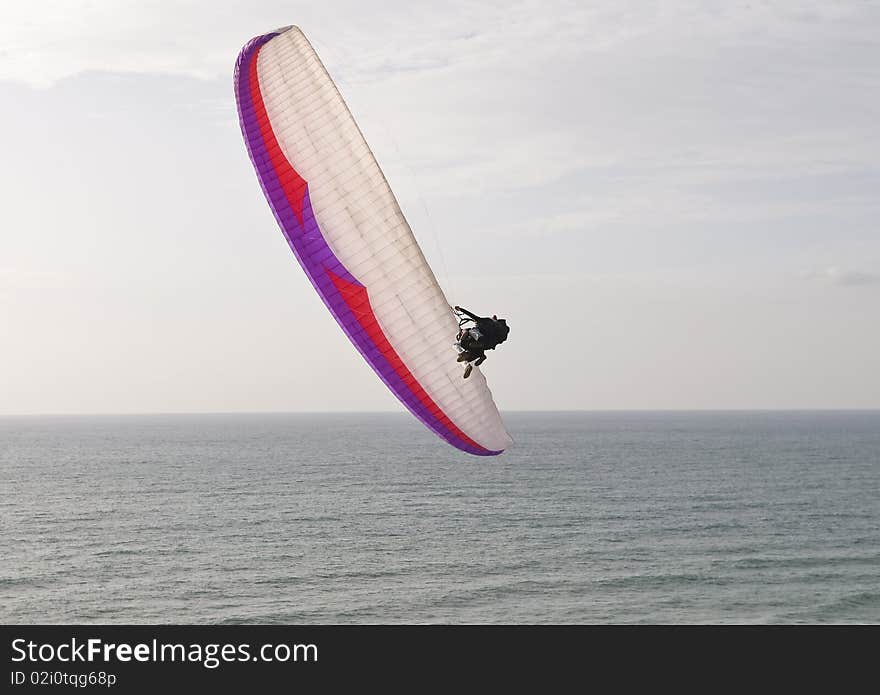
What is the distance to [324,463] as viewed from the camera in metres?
160

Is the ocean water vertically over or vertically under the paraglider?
under

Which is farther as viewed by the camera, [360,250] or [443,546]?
[443,546]

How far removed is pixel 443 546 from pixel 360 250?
214 ft

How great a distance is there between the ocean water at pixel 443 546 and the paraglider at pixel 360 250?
45514 mm

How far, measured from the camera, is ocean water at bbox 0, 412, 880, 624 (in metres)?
63.2

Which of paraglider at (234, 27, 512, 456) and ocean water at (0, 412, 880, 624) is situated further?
ocean water at (0, 412, 880, 624)

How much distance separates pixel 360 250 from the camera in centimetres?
1711

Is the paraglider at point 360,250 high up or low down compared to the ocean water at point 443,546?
up

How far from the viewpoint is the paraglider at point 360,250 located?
17.0m

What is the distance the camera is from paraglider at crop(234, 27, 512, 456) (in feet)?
55.9

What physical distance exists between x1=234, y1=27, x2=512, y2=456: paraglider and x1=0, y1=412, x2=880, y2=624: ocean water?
45.5 metres

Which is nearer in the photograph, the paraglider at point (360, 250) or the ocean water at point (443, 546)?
the paraglider at point (360, 250)
